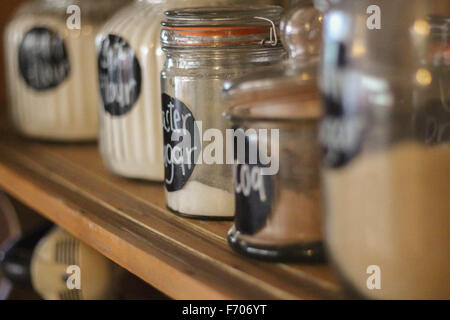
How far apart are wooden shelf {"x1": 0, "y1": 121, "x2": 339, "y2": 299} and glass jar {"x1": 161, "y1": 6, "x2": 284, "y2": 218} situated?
0.03m

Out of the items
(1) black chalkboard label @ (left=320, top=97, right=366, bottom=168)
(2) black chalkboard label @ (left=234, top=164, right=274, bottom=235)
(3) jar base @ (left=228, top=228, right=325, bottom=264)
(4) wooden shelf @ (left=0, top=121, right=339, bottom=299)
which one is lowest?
(4) wooden shelf @ (left=0, top=121, right=339, bottom=299)

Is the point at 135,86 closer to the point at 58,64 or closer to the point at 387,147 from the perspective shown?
the point at 58,64

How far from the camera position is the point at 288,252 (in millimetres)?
465

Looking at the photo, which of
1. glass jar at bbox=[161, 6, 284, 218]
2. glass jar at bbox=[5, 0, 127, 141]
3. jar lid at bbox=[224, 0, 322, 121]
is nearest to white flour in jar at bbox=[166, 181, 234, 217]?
glass jar at bbox=[161, 6, 284, 218]

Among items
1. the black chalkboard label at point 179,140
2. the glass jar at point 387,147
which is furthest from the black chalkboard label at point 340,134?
the black chalkboard label at point 179,140

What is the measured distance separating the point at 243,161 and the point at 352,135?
0.42 feet

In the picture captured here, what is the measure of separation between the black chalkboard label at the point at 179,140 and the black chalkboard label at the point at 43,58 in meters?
0.36

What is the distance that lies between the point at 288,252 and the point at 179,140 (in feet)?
0.50

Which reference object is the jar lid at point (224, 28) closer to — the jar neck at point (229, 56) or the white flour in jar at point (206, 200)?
the jar neck at point (229, 56)

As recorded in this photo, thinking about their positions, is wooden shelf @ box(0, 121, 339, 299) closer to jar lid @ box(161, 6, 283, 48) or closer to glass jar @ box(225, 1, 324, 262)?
glass jar @ box(225, 1, 324, 262)

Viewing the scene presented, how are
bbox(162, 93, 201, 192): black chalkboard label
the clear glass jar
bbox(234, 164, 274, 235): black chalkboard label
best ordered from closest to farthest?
bbox(234, 164, 274, 235): black chalkboard label
bbox(162, 93, 201, 192): black chalkboard label
the clear glass jar

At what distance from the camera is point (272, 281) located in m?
0.44

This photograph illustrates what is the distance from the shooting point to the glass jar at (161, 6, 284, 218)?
1.81 ft

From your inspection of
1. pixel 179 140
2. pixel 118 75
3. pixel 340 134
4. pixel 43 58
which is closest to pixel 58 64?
pixel 43 58
